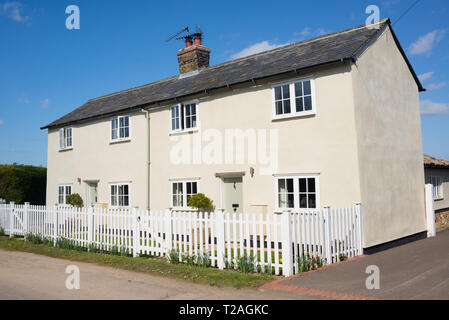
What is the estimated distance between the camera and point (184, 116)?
16.1 metres

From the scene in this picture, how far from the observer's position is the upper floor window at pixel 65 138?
842 inches

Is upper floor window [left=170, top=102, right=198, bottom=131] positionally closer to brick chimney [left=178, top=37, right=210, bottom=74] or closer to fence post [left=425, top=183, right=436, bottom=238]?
brick chimney [left=178, top=37, right=210, bottom=74]

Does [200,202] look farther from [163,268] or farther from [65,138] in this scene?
[65,138]

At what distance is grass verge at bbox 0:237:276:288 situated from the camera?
26.6 feet

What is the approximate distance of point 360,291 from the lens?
716 centimetres

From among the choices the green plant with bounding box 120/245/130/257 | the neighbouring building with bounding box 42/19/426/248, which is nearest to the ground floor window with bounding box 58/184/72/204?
the neighbouring building with bounding box 42/19/426/248

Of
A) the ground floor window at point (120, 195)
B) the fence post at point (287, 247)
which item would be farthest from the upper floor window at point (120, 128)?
the fence post at point (287, 247)

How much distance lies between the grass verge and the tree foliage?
→ 1067 cm

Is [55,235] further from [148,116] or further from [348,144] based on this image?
[348,144]

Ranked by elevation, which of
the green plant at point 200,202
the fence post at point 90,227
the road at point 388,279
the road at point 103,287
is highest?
the green plant at point 200,202

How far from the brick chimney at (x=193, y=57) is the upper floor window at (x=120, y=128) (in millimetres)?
3989

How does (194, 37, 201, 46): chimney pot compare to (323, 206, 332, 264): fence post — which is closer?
(323, 206, 332, 264): fence post

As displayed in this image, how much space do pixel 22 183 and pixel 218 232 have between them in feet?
60.6

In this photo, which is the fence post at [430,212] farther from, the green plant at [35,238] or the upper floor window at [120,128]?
the green plant at [35,238]
